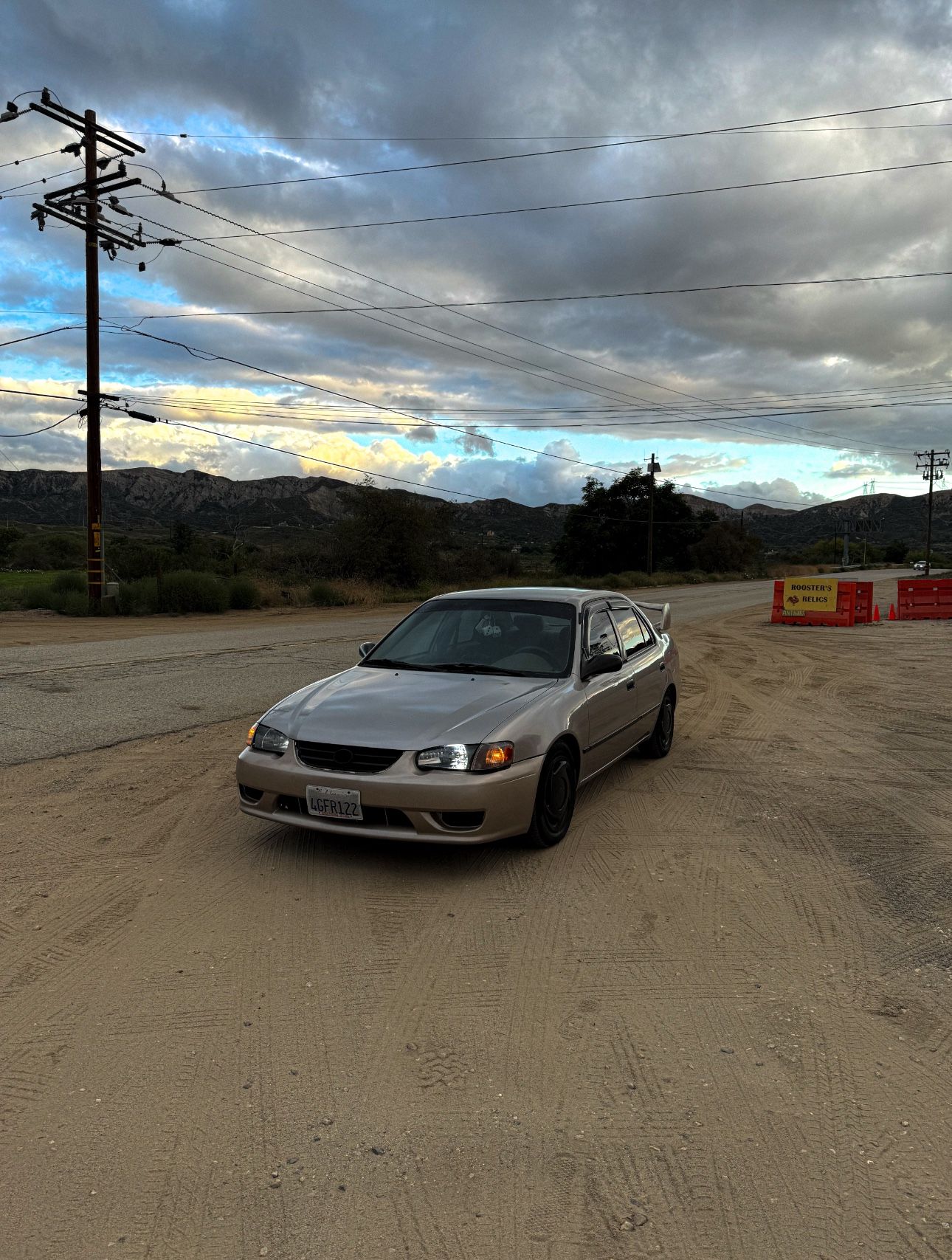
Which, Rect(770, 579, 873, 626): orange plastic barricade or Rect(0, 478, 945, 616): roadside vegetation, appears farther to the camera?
Rect(0, 478, 945, 616): roadside vegetation

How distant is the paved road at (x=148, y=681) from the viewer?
27.0 feet

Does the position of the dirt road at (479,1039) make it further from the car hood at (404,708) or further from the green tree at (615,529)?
the green tree at (615,529)

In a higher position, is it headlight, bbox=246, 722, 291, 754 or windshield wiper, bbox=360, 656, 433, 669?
windshield wiper, bbox=360, 656, 433, 669

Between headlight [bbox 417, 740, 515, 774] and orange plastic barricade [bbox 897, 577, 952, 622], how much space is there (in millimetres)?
22777

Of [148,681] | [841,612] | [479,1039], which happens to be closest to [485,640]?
[479,1039]

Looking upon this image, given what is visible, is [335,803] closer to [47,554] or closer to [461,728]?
[461,728]

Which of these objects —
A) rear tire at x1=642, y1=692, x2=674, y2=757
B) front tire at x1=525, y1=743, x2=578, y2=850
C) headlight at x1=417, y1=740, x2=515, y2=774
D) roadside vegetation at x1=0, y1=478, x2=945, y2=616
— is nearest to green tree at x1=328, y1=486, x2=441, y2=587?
roadside vegetation at x1=0, y1=478, x2=945, y2=616

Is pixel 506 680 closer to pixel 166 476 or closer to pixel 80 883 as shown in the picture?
pixel 80 883

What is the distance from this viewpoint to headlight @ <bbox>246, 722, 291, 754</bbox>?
492 cm

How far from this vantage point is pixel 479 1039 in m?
3.14

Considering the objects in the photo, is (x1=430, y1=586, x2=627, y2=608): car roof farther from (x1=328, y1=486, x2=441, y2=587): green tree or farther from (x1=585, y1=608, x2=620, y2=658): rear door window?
(x1=328, y1=486, x2=441, y2=587): green tree

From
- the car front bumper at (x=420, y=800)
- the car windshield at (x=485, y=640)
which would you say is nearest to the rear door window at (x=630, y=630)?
the car windshield at (x=485, y=640)

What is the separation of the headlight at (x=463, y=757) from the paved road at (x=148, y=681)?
4145 mm

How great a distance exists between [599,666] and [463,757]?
4.93 ft
